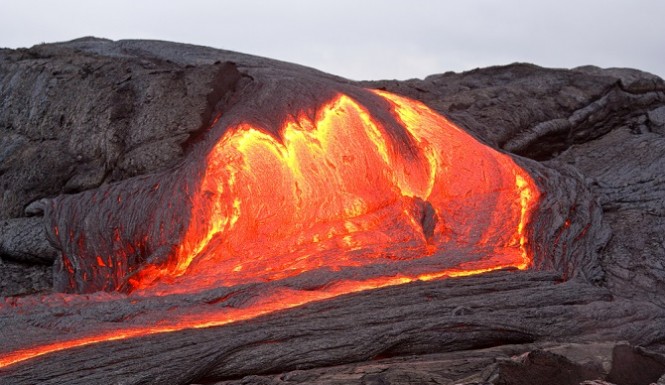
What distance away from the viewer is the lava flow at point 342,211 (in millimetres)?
8312

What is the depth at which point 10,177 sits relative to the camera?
37.2 ft

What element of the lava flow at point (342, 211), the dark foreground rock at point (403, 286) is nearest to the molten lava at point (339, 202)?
the lava flow at point (342, 211)

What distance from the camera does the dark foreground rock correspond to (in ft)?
21.5

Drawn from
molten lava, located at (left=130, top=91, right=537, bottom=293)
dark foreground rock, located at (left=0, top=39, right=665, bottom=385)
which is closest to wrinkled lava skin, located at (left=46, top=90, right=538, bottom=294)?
molten lava, located at (left=130, top=91, right=537, bottom=293)

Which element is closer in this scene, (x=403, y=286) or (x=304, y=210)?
(x=403, y=286)

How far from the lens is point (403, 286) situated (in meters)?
7.82

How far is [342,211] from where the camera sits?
960cm

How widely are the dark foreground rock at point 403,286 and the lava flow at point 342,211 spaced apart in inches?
16.2

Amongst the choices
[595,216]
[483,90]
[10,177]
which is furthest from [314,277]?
[483,90]

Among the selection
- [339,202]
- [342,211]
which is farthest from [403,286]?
[339,202]

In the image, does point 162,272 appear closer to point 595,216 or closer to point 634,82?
point 595,216

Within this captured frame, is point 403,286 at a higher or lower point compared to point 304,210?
lower

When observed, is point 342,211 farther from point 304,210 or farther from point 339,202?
point 304,210

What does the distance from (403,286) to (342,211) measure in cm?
195
